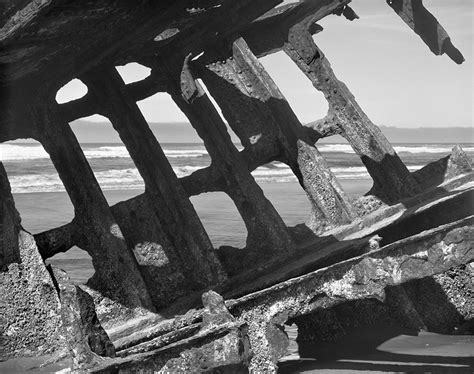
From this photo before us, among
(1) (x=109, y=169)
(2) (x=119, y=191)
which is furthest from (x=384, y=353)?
(1) (x=109, y=169)

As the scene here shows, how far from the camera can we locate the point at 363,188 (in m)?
18.6

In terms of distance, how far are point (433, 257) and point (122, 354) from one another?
147cm

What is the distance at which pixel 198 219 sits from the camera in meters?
5.23

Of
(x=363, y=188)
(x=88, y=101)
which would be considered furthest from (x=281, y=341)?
(x=363, y=188)

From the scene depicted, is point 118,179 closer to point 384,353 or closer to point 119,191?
point 119,191

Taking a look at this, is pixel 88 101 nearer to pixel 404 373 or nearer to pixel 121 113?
pixel 121 113

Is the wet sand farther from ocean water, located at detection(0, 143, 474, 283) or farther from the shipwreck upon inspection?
ocean water, located at detection(0, 143, 474, 283)

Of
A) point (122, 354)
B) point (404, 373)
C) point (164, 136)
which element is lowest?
point (404, 373)

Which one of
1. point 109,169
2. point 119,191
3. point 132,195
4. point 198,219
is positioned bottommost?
point 198,219

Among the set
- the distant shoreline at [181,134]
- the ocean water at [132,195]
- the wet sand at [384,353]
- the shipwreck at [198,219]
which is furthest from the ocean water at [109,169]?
the distant shoreline at [181,134]

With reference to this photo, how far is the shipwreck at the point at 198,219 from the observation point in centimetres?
362

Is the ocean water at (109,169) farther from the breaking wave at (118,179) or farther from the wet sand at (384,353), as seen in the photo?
the wet sand at (384,353)

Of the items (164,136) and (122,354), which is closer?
(122,354)

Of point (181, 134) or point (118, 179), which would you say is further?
point (181, 134)
